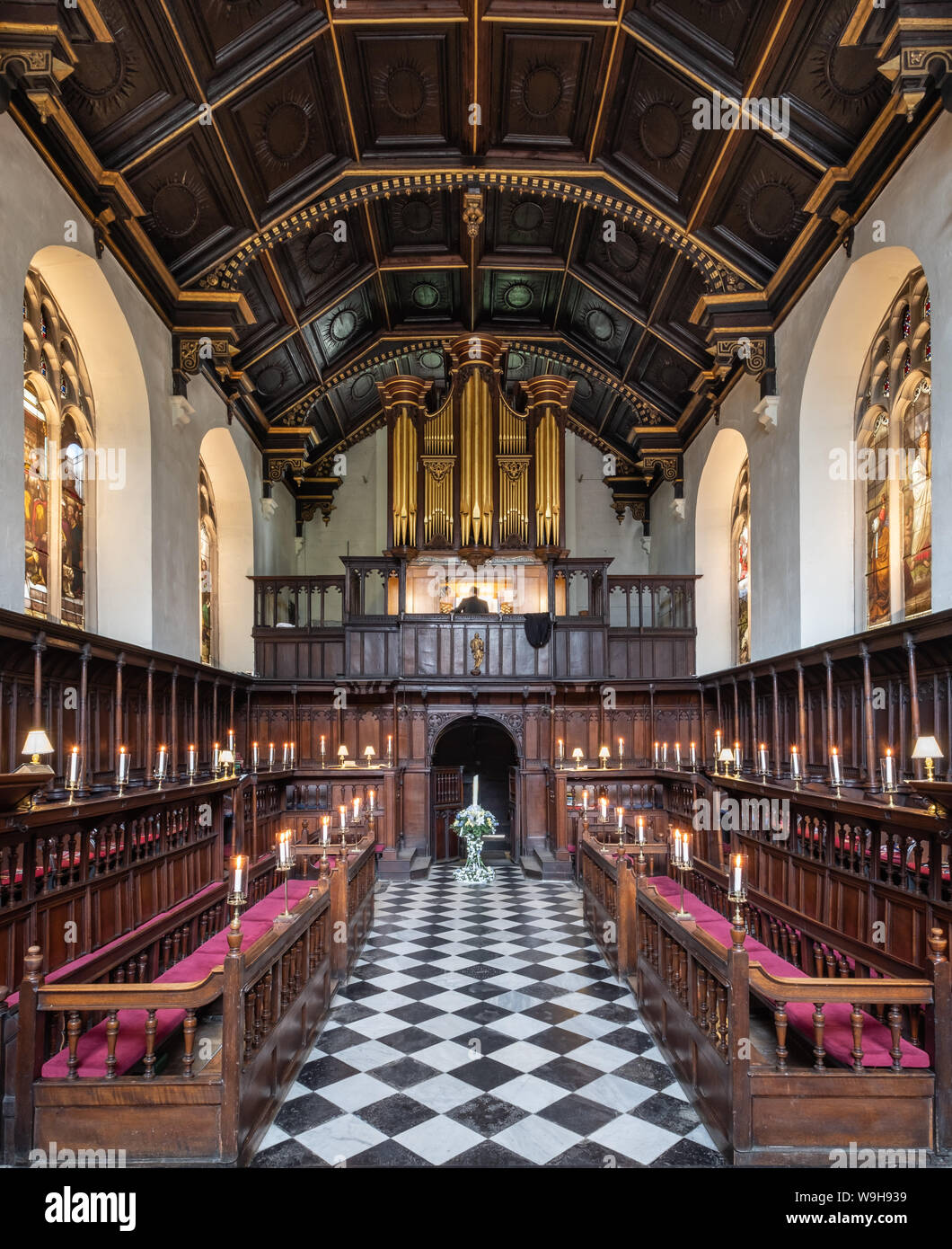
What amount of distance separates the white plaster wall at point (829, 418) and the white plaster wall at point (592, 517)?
6147 mm

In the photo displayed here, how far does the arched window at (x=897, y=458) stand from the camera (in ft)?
25.1

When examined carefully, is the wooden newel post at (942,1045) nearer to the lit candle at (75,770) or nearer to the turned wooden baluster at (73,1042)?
the turned wooden baluster at (73,1042)

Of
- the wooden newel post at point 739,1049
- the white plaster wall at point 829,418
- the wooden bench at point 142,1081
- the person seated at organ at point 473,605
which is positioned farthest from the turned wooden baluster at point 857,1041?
the person seated at organ at point 473,605

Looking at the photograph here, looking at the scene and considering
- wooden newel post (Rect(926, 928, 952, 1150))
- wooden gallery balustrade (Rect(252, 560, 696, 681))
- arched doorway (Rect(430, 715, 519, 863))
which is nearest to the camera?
wooden newel post (Rect(926, 928, 952, 1150))

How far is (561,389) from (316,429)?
500cm

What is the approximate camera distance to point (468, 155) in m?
9.96

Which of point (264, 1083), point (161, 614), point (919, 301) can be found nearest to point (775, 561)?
point (919, 301)

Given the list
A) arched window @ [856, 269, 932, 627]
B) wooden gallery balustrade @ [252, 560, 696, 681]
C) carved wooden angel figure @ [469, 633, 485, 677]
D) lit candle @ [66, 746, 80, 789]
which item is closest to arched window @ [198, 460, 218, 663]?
wooden gallery balustrade @ [252, 560, 696, 681]

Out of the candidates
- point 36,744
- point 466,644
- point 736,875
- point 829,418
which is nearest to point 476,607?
point 466,644

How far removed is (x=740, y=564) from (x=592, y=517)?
5131mm

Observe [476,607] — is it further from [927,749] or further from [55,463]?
[927,749]

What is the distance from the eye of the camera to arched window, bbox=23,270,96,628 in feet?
25.6

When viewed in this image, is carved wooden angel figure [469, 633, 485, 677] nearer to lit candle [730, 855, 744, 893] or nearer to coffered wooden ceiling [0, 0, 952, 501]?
coffered wooden ceiling [0, 0, 952, 501]

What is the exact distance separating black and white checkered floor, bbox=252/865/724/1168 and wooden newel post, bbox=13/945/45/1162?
98cm
